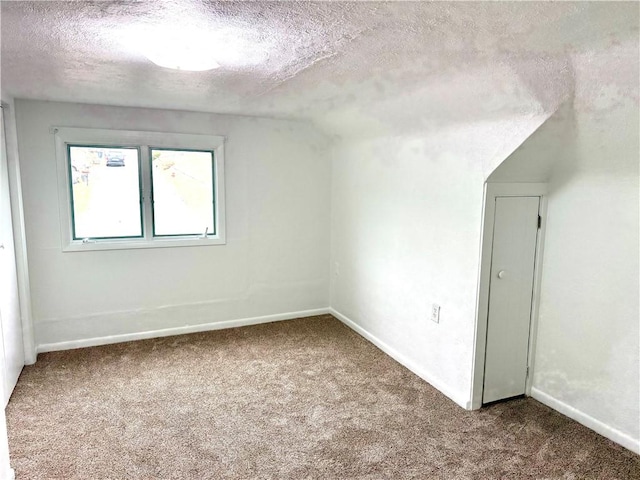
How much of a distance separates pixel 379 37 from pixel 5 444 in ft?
8.02

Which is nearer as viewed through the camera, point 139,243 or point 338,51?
→ point 338,51

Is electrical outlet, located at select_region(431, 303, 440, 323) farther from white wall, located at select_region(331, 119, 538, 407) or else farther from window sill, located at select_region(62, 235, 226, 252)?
window sill, located at select_region(62, 235, 226, 252)

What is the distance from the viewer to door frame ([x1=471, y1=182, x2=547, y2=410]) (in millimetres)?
2600

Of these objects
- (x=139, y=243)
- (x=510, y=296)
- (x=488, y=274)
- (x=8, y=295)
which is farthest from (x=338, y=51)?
(x=8, y=295)

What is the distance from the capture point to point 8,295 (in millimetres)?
2951

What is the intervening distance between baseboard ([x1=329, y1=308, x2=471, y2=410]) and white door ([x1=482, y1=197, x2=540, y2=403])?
17 cm

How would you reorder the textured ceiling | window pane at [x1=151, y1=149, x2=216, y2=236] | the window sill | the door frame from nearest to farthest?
1. the textured ceiling
2. the door frame
3. the window sill
4. window pane at [x1=151, y1=149, x2=216, y2=236]

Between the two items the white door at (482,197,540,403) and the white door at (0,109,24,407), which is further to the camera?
the white door at (0,109,24,407)

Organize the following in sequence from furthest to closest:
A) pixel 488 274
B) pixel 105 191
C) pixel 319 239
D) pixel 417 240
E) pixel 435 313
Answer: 1. pixel 319 239
2. pixel 105 191
3. pixel 417 240
4. pixel 435 313
5. pixel 488 274

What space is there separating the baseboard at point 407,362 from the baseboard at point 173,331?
0.49 m

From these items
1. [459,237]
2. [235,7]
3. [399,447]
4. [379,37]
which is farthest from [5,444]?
[459,237]

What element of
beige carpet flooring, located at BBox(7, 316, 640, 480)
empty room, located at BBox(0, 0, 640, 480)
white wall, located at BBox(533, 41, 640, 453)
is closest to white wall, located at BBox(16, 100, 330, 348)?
empty room, located at BBox(0, 0, 640, 480)

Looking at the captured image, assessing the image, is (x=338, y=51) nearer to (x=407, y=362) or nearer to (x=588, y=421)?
(x=407, y=362)

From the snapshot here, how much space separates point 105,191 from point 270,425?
248 cm
